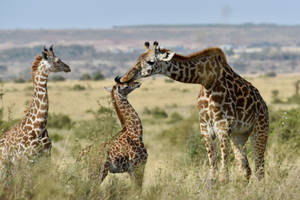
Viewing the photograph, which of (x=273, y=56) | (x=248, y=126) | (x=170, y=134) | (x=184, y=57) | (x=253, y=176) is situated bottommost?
(x=273, y=56)

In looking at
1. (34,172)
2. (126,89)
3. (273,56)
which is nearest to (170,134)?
(126,89)

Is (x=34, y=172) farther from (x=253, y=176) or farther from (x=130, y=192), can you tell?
(x=253, y=176)

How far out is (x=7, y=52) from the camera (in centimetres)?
12069

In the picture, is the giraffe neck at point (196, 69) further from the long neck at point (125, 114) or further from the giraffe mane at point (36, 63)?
the giraffe mane at point (36, 63)

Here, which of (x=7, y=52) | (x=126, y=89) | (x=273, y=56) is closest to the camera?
(x=126, y=89)

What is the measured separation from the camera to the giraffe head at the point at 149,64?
7719mm

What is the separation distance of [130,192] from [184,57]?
74.0 inches

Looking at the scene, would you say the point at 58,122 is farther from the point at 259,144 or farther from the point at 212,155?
the point at 212,155

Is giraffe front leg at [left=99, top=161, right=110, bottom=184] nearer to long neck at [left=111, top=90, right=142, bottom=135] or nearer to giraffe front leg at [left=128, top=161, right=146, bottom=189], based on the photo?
giraffe front leg at [left=128, top=161, right=146, bottom=189]

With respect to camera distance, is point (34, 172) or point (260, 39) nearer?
point (34, 172)

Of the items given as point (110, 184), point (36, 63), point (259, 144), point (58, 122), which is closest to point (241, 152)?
point (259, 144)

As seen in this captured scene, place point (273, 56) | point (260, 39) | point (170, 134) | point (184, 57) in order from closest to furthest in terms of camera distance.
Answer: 1. point (184, 57)
2. point (170, 134)
3. point (273, 56)
4. point (260, 39)

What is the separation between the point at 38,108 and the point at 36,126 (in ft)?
0.95

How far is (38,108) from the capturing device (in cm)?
818
